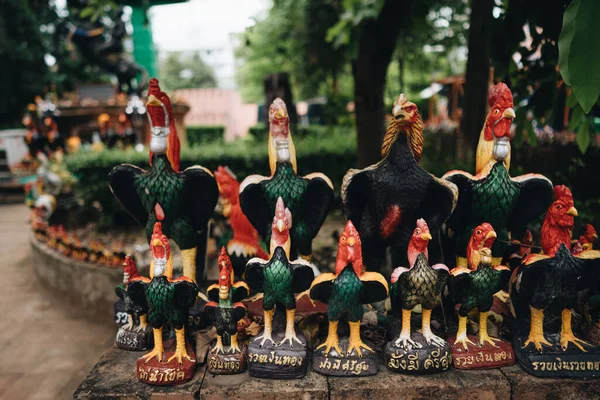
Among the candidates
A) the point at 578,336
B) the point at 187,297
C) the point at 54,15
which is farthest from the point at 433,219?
the point at 54,15

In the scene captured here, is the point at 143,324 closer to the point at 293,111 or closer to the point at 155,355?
the point at 155,355

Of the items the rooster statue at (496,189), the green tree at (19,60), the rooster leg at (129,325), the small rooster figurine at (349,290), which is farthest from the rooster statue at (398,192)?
the green tree at (19,60)

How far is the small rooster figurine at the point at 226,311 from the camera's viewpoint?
75.0 inches

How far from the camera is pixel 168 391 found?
1.83 meters

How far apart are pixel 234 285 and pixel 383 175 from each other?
32.5 inches

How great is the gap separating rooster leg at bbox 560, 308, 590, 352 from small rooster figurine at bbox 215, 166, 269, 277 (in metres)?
1.47

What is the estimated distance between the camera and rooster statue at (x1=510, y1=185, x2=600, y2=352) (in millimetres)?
1843

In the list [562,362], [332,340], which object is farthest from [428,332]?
[562,362]

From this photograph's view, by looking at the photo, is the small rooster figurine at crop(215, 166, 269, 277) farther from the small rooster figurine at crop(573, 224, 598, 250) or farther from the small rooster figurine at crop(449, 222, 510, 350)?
the small rooster figurine at crop(573, 224, 598, 250)

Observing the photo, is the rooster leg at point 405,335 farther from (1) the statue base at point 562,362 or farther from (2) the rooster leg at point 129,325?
(2) the rooster leg at point 129,325

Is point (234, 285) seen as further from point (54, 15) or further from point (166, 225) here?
point (54, 15)

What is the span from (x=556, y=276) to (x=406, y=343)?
665 millimetres

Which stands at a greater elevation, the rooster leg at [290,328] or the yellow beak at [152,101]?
the yellow beak at [152,101]

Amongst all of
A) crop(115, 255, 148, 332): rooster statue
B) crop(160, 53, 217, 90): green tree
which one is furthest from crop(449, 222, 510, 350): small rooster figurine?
crop(160, 53, 217, 90): green tree
